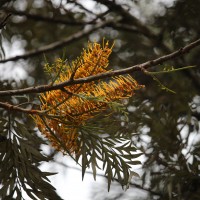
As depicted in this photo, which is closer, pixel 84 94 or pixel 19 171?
pixel 84 94

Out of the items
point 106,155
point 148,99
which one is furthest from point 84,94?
point 148,99

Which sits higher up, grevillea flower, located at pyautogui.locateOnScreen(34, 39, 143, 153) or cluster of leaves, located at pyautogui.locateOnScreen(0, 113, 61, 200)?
grevillea flower, located at pyautogui.locateOnScreen(34, 39, 143, 153)

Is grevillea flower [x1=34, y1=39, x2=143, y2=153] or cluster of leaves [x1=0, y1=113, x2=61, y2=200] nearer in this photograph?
grevillea flower [x1=34, y1=39, x2=143, y2=153]

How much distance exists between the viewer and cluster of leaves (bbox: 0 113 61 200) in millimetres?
993

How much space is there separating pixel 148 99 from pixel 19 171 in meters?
0.76

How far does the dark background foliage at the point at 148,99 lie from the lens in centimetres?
105

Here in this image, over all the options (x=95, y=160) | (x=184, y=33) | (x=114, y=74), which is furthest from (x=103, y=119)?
(x=184, y=33)

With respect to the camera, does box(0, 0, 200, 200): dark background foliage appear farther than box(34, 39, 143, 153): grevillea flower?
Yes

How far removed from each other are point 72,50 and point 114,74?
1.22 metres

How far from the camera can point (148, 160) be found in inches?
54.6

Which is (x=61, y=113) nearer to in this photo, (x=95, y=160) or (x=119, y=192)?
(x=95, y=160)

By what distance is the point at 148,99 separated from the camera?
1644 mm

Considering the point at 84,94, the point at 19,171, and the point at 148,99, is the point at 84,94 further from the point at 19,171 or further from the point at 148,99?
the point at 148,99

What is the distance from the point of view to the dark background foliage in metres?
1.05
